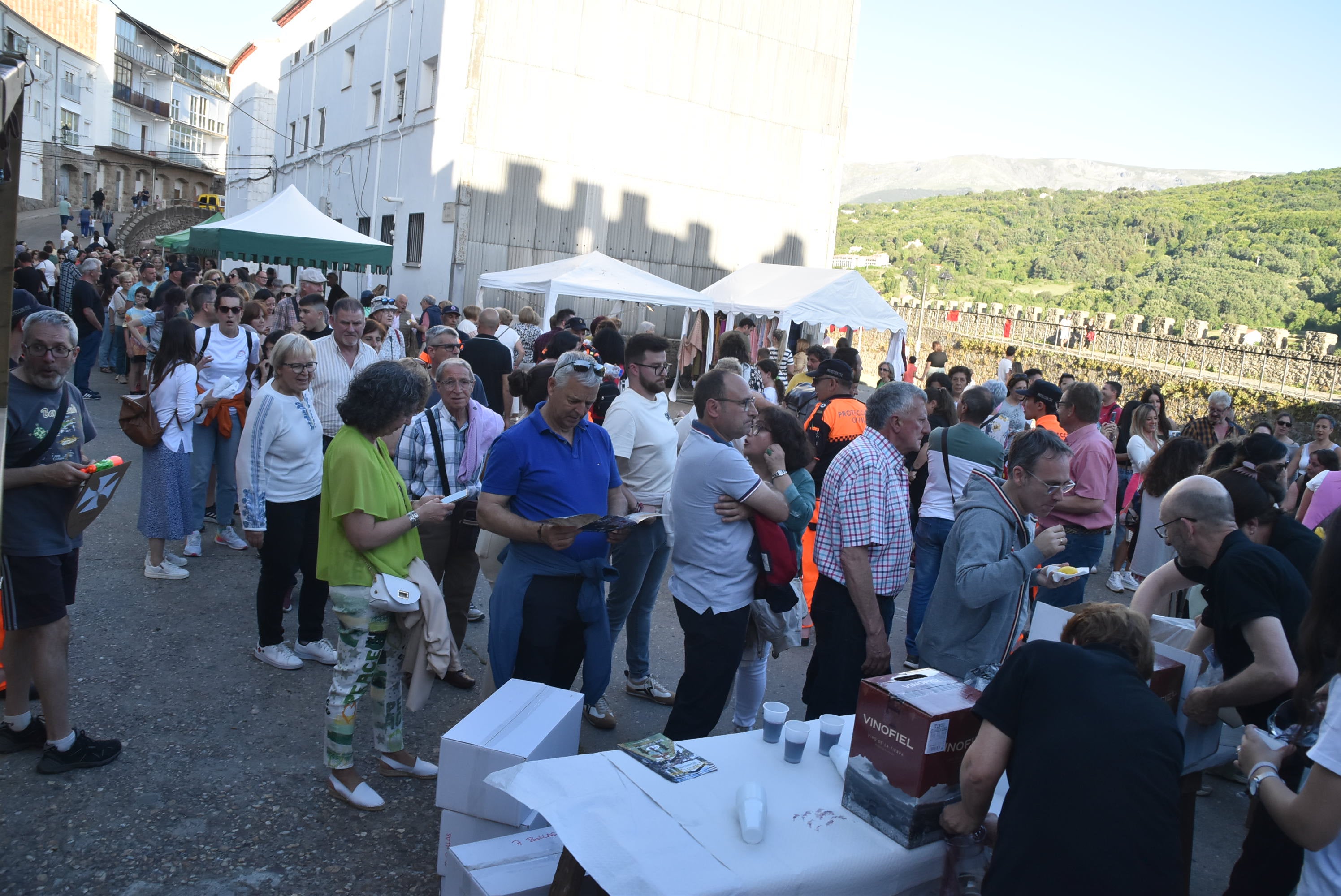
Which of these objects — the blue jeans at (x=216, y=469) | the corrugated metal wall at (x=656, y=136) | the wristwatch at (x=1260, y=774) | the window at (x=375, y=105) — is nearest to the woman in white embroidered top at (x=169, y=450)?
the blue jeans at (x=216, y=469)

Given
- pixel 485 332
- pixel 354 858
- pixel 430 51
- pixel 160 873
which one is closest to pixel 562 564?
pixel 354 858

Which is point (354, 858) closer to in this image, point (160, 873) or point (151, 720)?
point (160, 873)

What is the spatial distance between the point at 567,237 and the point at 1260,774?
730 inches

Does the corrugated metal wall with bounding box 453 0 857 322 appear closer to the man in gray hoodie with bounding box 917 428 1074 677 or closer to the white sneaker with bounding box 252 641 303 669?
the white sneaker with bounding box 252 641 303 669

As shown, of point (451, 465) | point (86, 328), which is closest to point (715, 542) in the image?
point (451, 465)

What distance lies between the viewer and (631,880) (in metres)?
2.15

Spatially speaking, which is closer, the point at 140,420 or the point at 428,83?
the point at 140,420

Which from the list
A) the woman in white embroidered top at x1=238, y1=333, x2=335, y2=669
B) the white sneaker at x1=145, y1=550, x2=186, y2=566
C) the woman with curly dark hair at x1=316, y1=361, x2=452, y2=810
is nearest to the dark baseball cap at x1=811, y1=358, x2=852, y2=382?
the woman in white embroidered top at x1=238, y1=333, x2=335, y2=669

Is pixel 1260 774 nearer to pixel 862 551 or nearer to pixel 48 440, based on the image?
pixel 862 551

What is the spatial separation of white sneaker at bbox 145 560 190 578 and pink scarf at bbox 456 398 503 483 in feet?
8.41

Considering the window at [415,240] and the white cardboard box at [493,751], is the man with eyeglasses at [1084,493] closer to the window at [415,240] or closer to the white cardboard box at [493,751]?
the white cardboard box at [493,751]

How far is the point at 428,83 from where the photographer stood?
63.2 ft

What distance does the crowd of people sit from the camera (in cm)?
231

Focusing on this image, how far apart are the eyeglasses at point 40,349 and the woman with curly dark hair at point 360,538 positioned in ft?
3.64
